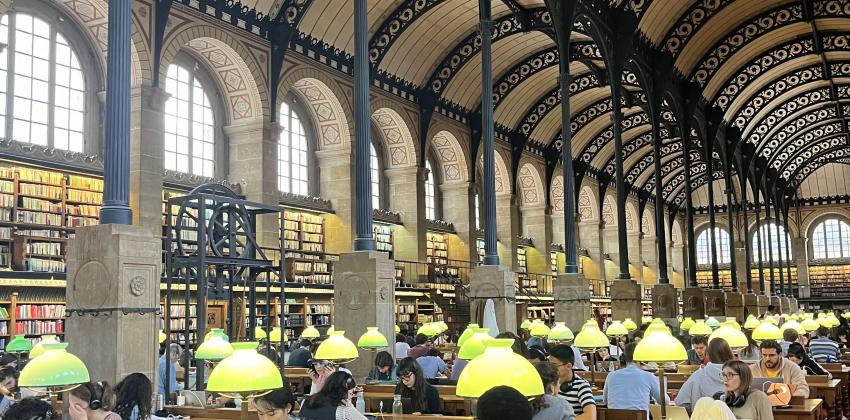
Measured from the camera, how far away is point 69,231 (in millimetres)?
13594

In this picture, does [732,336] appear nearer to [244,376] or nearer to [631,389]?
[631,389]

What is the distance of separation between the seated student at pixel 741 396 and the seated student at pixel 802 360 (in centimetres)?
347

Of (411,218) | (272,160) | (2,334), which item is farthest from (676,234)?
(2,334)

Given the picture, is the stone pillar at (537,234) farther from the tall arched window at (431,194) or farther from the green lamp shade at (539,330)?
the green lamp shade at (539,330)

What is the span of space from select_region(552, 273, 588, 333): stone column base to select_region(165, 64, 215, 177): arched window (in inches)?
316

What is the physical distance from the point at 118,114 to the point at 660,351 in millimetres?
5055

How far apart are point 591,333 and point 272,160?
1154 cm

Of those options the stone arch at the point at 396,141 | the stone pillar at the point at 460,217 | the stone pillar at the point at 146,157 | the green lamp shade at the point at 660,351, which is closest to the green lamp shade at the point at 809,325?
the green lamp shade at the point at 660,351

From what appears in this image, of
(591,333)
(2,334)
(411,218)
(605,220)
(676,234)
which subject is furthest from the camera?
(676,234)

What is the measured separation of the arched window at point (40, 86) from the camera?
13461 millimetres

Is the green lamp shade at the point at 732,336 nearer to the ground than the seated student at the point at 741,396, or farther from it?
farther from it

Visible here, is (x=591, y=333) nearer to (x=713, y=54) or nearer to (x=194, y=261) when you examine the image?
(x=194, y=261)

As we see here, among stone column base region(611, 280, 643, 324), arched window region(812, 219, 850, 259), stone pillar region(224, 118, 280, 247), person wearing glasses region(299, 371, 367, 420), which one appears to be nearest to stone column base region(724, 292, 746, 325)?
stone column base region(611, 280, 643, 324)

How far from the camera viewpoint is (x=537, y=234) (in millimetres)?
30781
